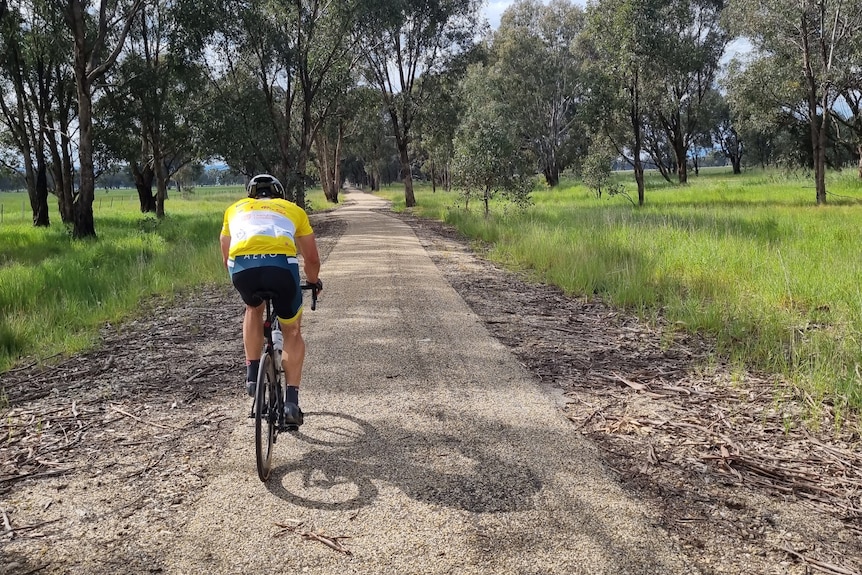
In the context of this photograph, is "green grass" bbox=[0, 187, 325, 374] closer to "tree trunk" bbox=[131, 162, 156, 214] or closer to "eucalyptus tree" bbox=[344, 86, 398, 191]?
"tree trunk" bbox=[131, 162, 156, 214]

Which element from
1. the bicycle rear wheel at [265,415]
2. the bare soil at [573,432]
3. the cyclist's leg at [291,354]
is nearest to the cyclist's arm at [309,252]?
the cyclist's leg at [291,354]

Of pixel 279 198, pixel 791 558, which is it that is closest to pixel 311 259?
pixel 279 198

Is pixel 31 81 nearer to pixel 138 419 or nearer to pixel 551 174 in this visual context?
pixel 138 419

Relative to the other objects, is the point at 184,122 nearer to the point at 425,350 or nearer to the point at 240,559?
the point at 425,350

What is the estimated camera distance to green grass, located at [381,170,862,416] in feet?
17.7

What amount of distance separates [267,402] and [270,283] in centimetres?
72

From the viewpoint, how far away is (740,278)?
327 inches

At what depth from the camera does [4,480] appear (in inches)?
143

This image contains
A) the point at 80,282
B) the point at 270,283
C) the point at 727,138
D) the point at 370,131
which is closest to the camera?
the point at 270,283

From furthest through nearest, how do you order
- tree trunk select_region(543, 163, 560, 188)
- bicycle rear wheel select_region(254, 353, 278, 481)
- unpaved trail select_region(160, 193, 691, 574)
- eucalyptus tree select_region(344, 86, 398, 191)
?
1. tree trunk select_region(543, 163, 560, 188)
2. eucalyptus tree select_region(344, 86, 398, 191)
3. bicycle rear wheel select_region(254, 353, 278, 481)
4. unpaved trail select_region(160, 193, 691, 574)

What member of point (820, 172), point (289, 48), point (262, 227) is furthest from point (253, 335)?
point (820, 172)

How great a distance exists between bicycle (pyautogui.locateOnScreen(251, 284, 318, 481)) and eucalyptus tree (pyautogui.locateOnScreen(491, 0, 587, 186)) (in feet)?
148

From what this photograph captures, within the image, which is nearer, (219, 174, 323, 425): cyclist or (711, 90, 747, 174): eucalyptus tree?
(219, 174, 323, 425): cyclist

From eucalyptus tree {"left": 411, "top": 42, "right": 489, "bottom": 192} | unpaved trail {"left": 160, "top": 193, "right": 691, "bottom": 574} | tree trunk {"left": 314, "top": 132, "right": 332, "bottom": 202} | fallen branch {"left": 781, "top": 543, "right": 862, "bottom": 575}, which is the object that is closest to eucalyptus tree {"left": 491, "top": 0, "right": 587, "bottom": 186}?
eucalyptus tree {"left": 411, "top": 42, "right": 489, "bottom": 192}
